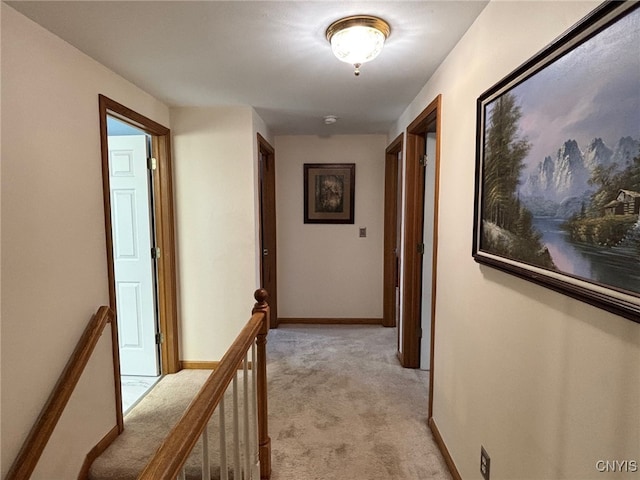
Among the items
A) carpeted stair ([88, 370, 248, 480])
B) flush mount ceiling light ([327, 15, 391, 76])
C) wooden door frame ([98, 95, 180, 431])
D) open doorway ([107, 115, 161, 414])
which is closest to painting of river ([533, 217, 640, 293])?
flush mount ceiling light ([327, 15, 391, 76])

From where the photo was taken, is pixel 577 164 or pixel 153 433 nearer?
pixel 577 164

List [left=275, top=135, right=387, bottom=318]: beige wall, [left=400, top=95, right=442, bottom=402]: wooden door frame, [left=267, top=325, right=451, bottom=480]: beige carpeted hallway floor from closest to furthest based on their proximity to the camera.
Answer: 1. [left=267, top=325, right=451, bottom=480]: beige carpeted hallway floor
2. [left=400, top=95, right=442, bottom=402]: wooden door frame
3. [left=275, top=135, right=387, bottom=318]: beige wall

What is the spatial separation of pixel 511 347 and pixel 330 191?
2995 mm

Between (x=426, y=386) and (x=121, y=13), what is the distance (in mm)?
2985

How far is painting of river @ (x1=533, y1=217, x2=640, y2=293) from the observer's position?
688 mm

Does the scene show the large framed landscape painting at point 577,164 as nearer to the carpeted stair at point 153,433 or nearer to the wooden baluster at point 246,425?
the wooden baluster at point 246,425

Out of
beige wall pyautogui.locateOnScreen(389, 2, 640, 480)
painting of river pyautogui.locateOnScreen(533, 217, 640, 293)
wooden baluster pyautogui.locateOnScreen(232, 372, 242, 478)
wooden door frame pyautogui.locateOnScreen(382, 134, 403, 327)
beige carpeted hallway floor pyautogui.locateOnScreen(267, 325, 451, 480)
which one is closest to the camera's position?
painting of river pyautogui.locateOnScreen(533, 217, 640, 293)

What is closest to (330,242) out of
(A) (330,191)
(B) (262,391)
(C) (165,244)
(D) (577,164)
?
(A) (330,191)

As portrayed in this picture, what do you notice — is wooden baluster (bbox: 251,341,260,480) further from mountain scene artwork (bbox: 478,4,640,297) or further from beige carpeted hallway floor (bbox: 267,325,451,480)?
mountain scene artwork (bbox: 478,4,640,297)

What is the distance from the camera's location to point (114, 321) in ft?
6.86

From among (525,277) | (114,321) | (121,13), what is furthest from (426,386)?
(121,13)

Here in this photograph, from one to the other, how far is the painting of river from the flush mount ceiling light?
3.42 feet

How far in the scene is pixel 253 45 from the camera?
169 cm

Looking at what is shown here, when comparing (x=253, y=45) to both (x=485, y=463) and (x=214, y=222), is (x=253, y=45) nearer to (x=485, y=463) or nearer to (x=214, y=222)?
(x=214, y=222)
